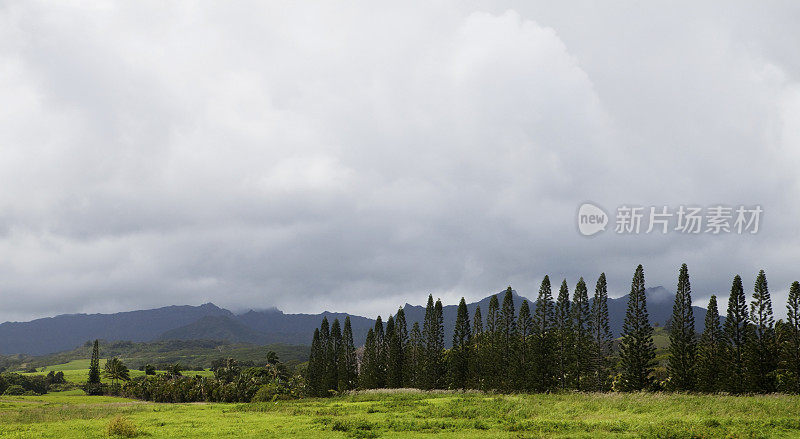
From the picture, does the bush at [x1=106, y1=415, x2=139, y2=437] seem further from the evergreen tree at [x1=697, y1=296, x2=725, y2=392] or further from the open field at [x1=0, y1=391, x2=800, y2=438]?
the evergreen tree at [x1=697, y1=296, x2=725, y2=392]

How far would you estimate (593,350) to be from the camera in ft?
264

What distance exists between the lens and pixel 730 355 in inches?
2680

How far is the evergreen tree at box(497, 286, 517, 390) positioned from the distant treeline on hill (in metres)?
0.17

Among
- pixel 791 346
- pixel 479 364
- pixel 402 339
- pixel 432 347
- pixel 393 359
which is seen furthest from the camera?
pixel 402 339

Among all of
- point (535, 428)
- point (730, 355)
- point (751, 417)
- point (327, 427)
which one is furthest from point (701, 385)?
point (327, 427)

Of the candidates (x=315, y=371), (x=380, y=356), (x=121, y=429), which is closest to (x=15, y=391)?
(x=315, y=371)

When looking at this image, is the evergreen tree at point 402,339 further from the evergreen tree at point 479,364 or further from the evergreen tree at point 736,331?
the evergreen tree at point 736,331

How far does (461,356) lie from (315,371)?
44442mm

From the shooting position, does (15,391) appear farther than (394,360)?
Yes

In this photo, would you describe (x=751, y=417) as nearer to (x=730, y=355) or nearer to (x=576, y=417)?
(x=576, y=417)

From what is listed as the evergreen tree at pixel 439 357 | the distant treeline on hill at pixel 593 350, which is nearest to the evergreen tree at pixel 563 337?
the distant treeline on hill at pixel 593 350

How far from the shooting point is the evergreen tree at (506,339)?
276ft

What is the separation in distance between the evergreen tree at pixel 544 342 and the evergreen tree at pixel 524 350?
47.8 inches

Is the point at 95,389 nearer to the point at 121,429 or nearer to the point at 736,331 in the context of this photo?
the point at 121,429
